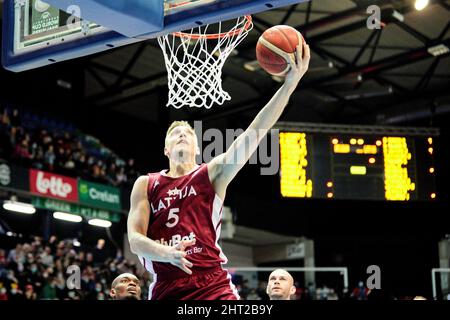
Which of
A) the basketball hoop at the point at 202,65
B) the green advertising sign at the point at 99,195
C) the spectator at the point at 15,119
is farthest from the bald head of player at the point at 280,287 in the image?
the spectator at the point at 15,119

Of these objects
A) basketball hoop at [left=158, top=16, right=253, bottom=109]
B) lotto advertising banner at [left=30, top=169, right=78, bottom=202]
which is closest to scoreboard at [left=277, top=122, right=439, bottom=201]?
lotto advertising banner at [left=30, top=169, right=78, bottom=202]

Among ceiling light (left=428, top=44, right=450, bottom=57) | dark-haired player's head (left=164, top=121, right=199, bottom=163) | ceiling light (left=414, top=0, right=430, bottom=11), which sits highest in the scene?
ceiling light (left=414, top=0, right=430, bottom=11)

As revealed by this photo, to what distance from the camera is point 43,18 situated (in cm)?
587

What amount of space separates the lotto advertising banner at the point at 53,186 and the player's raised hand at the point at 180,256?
11.1 m

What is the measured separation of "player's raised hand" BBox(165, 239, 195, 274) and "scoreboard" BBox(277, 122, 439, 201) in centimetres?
828

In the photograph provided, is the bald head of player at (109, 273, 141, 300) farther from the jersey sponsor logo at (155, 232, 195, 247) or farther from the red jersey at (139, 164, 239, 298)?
the jersey sponsor logo at (155, 232, 195, 247)

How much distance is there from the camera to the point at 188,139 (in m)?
4.20

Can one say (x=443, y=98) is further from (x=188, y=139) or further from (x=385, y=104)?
(x=188, y=139)

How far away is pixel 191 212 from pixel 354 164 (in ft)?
27.9

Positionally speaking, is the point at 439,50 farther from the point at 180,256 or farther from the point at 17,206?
the point at 180,256

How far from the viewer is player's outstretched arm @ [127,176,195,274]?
3.59 m

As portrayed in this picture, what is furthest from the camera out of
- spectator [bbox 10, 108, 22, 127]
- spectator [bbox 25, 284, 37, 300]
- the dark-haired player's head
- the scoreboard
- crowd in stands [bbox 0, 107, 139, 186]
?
spectator [bbox 10, 108, 22, 127]

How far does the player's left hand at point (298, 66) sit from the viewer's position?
12.8ft

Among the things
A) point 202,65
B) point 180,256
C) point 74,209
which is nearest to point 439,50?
point 74,209
